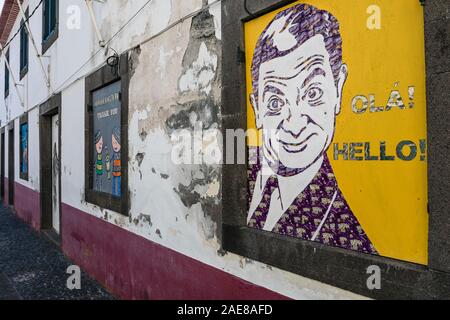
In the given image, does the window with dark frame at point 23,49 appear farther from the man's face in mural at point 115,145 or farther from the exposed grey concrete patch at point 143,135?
the exposed grey concrete patch at point 143,135

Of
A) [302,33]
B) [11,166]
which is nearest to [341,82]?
[302,33]

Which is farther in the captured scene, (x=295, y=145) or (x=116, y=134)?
(x=116, y=134)

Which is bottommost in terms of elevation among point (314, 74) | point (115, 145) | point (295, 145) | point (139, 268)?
point (139, 268)

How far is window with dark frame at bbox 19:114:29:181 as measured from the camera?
10.7 m

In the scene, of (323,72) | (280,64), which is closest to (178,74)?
(280,64)

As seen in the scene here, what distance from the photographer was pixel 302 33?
2.52m

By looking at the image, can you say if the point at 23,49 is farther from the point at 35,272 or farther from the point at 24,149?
the point at 35,272

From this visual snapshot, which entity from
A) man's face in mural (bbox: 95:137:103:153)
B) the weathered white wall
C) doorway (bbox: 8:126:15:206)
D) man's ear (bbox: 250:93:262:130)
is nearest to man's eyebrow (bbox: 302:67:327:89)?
man's ear (bbox: 250:93:262:130)

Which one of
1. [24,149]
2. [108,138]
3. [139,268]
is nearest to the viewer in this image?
[139,268]

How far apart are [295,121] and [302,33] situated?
1.90 ft

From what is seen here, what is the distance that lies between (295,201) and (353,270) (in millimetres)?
592

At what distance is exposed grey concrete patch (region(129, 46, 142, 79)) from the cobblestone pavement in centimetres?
292

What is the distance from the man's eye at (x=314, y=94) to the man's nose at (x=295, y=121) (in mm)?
103
